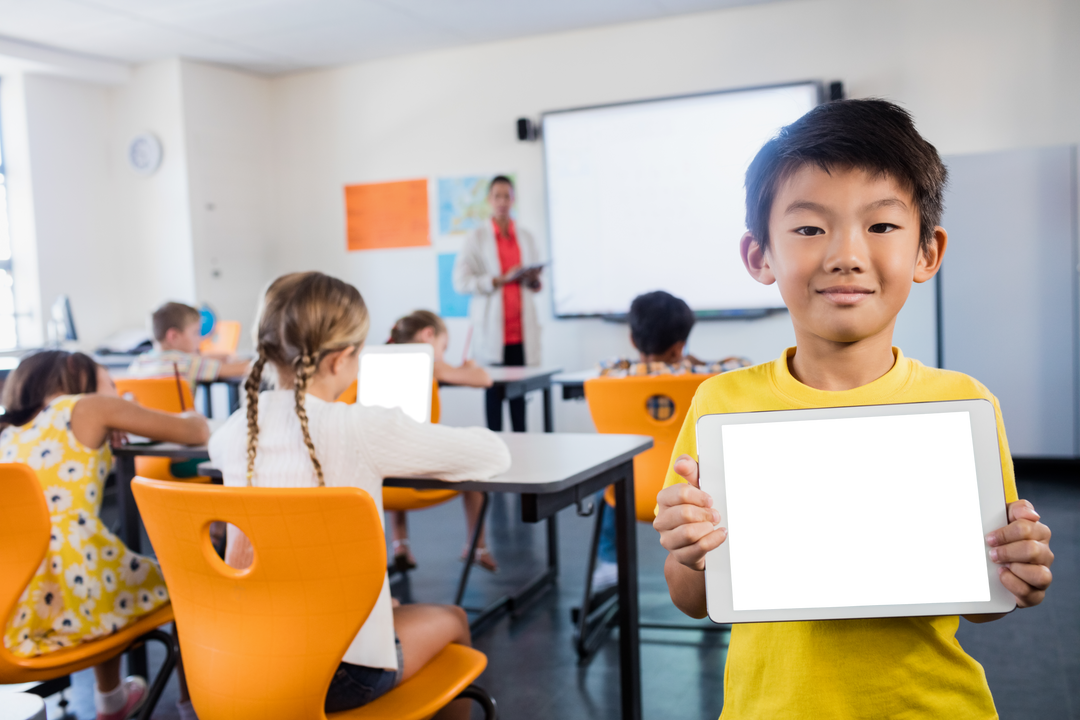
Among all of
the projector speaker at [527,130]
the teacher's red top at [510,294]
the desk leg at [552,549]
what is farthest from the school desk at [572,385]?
the projector speaker at [527,130]

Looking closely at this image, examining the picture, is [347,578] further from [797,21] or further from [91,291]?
[91,291]

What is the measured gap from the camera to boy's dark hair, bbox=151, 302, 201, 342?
3.44m

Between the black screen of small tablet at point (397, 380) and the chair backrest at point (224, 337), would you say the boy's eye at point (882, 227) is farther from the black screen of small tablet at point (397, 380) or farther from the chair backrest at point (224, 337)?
the chair backrest at point (224, 337)

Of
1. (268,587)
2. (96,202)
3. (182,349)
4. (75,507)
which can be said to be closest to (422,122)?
(96,202)

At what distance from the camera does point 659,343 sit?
2.41 meters

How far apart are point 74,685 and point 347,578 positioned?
1797 mm

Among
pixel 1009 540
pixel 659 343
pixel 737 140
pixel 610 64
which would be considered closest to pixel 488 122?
pixel 610 64

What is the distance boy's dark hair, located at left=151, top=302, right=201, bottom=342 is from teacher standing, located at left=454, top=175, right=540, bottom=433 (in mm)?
1456

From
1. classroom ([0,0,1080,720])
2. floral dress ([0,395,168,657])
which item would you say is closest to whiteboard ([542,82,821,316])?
classroom ([0,0,1080,720])

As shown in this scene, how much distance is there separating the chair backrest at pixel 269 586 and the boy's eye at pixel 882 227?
639 millimetres

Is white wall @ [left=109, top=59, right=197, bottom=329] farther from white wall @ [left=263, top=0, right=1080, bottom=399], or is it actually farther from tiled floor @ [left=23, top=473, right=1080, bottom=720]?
tiled floor @ [left=23, top=473, right=1080, bottom=720]

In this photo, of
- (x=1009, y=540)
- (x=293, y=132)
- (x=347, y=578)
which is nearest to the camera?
(x=1009, y=540)

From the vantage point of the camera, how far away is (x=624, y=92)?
5.23m

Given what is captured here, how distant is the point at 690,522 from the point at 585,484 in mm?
1121
